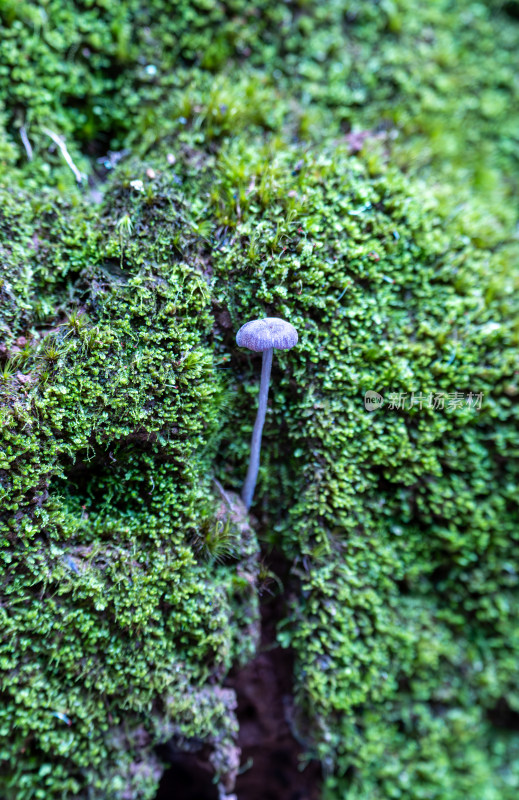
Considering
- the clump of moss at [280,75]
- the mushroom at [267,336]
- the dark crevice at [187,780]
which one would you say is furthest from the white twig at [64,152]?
the dark crevice at [187,780]

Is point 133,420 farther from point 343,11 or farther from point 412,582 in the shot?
point 343,11

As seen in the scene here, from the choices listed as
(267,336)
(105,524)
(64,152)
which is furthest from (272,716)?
(64,152)

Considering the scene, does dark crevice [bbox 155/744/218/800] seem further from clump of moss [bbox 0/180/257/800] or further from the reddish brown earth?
clump of moss [bbox 0/180/257/800]

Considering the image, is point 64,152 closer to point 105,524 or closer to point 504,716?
point 105,524

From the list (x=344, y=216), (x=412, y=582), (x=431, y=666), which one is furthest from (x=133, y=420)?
(x=431, y=666)

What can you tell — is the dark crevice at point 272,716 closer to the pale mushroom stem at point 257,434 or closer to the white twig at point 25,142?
the pale mushroom stem at point 257,434

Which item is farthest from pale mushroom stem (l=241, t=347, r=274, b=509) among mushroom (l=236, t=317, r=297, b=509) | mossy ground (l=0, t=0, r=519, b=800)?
mossy ground (l=0, t=0, r=519, b=800)
